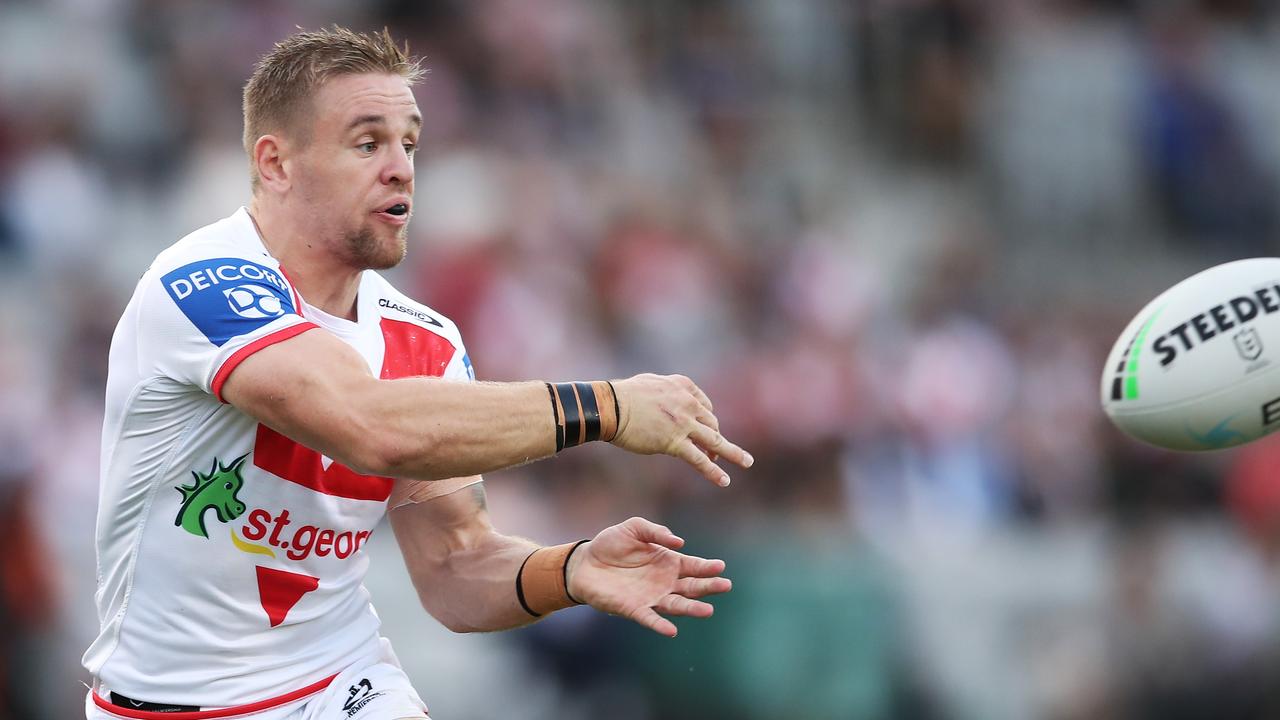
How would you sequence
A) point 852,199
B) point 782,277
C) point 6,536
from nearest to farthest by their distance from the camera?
1. point 6,536
2. point 782,277
3. point 852,199

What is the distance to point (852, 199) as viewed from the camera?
1392 centimetres

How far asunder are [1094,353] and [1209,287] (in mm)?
7308

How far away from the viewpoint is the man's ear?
4848 mm

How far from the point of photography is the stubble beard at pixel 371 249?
4805 millimetres

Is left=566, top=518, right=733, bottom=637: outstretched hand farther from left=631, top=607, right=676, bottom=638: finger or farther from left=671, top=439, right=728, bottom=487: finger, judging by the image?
left=671, top=439, right=728, bottom=487: finger

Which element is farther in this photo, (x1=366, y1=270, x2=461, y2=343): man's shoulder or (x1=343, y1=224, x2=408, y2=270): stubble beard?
(x1=366, y1=270, x2=461, y2=343): man's shoulder

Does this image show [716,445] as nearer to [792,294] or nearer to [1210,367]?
[1210,367]

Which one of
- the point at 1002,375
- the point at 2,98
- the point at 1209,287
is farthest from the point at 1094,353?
the point at 2,98

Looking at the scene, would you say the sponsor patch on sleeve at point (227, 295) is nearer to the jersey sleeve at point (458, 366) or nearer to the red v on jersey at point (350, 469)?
the red v on jersey at point (350, 469)

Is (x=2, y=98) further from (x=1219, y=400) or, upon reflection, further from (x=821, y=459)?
(x=1219, y=400)

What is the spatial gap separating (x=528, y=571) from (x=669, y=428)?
0.93m

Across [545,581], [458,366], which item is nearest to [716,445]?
[545,581]

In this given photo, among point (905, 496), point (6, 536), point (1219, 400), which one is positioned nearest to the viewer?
point (1219, 400)

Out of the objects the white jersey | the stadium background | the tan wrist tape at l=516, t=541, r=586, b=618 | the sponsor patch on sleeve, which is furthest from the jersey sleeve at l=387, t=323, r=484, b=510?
the stadium background
